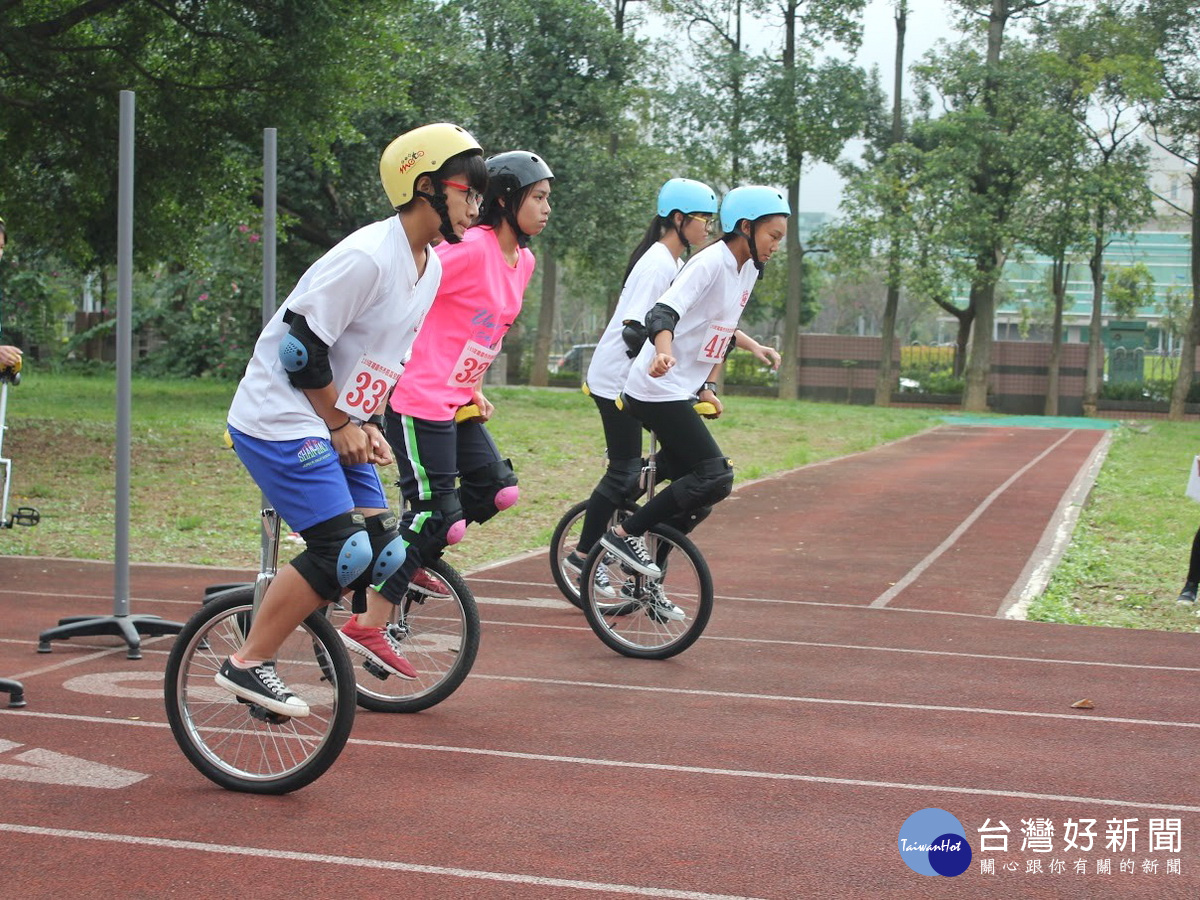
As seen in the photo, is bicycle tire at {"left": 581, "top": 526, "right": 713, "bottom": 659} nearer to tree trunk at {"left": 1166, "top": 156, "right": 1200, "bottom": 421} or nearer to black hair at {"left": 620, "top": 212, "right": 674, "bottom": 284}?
black hair at {"left": 620, "top": 212, "right": 674, "bottom": 284}

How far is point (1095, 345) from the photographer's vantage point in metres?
40.1

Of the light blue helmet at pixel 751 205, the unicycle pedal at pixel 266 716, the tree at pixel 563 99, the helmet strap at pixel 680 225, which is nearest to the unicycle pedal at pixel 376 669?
the unicycle pedal at pixel 266 716

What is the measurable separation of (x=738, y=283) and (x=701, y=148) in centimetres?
3596

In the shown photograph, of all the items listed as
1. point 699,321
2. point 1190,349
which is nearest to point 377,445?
point 699,321

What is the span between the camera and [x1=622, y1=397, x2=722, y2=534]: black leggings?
6.65 m

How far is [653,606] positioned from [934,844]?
2.78 metres

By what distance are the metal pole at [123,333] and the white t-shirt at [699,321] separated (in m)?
2.35

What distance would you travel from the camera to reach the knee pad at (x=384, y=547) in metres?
4.59

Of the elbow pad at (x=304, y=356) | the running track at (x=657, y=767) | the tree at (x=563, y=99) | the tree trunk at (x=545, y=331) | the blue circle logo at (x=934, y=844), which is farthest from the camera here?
the tree trunk at (x=545, y=331)

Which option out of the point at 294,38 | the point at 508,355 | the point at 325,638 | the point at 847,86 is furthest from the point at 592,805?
the point at 508,355

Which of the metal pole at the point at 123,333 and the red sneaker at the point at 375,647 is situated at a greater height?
the metal pole at the point at 123,333

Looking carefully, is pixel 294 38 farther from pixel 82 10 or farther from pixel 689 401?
pixel 689 401

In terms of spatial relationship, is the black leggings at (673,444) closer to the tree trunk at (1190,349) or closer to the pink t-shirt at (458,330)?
the pink t-shirt at (458,330)

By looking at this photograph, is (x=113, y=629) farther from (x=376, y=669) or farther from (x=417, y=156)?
(x=417, y=156)
